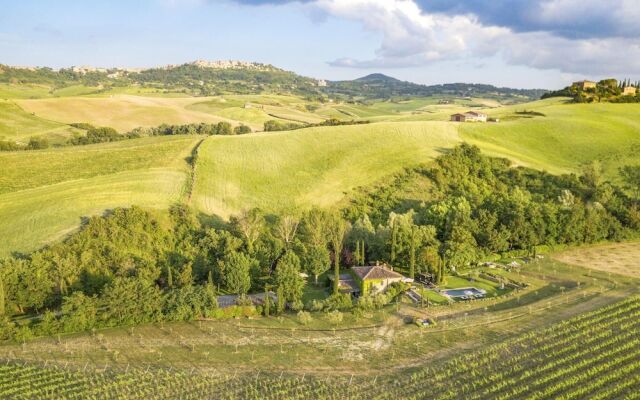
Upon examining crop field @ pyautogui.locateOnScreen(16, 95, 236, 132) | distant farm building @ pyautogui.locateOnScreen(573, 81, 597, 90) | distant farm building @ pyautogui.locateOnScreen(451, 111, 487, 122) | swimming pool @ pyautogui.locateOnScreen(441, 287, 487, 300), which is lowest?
swimming pool @ pyautogui.locateOnScreen(441, 287, 487, 300)

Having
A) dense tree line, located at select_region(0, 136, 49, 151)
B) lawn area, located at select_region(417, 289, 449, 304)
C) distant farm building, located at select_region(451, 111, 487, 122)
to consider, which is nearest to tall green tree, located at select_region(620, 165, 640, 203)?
distant farm building, located at select_region(451, 111, 487, 122)

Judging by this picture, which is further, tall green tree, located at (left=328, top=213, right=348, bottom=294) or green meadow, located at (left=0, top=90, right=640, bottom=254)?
green meadow, located at (left=0, top=90, right=640, bottom=254)

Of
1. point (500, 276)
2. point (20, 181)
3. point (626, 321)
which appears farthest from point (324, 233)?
point (20, 181)

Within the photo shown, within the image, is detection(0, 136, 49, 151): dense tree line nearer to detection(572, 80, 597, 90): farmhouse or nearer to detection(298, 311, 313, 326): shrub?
detection(298, 311, 313, 326): shrub

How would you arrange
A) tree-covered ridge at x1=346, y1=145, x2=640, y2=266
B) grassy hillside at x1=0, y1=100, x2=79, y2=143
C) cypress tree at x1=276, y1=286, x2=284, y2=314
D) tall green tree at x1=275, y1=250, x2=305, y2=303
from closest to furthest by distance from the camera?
cypress tree at x1=276, y1=286, x2=284, y2=314 → tall green tree at x1=275, y1=250, x2=305, y2=303 → tree-covered ridge at x1=346, y1=145, x2=640, y2=266 → grassy hillside at x1=0, y1=100, x2=79, y2=143

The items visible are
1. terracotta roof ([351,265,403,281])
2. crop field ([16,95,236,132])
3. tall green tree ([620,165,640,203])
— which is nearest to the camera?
terracotta roof ([351,265,403,281])

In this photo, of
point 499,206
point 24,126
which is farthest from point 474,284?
point 24,126
